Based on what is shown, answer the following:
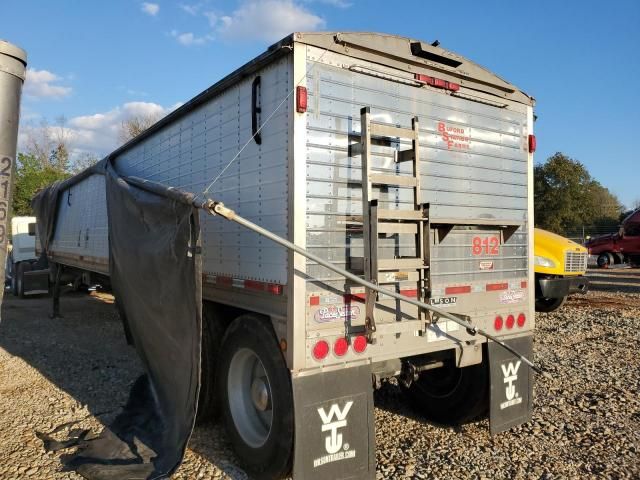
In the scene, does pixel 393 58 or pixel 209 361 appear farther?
pixel 209 361

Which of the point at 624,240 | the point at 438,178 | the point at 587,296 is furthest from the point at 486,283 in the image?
the point at 624,240

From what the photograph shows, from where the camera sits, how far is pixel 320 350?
3262 mm

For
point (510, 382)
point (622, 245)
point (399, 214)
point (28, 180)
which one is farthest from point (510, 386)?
point (28, 180)

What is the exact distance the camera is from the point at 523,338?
14.8 feet

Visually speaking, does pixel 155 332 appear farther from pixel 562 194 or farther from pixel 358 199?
pixel 562 194

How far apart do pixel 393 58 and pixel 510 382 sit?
2883 mm

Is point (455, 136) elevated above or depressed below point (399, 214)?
above

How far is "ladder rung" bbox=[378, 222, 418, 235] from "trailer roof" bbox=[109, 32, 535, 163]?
1.19 meters

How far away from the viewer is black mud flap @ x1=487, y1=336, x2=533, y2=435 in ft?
13.9

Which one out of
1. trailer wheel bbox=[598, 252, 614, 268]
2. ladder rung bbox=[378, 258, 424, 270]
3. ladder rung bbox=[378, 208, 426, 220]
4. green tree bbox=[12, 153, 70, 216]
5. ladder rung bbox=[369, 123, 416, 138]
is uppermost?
green tree bbox=[12, 153, 70, 216]

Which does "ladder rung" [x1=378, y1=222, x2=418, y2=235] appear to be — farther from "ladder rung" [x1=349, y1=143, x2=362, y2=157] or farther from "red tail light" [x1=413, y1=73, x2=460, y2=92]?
"red tail light" [x1=413, y1=73, x2=460, y2=92]

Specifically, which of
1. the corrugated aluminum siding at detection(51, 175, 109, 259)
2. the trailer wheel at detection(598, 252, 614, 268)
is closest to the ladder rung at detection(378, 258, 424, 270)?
the corrugated aluminum siding at detection(51, 175, 109, 259)

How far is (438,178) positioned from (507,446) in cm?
229

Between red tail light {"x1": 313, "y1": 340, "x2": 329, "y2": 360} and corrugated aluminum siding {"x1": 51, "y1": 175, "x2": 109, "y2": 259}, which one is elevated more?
corrugated aluminum siding {"x1": 51, "y1": 175, "x2": 109, "y2": 259}
